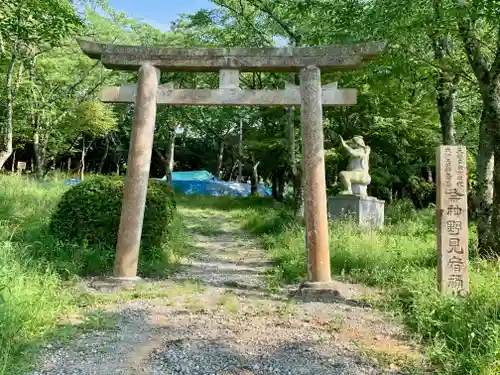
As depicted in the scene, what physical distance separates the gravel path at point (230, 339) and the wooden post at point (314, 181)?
0.66 metres

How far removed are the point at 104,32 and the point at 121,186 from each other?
12.8 metres

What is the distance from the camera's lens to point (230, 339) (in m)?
4.48

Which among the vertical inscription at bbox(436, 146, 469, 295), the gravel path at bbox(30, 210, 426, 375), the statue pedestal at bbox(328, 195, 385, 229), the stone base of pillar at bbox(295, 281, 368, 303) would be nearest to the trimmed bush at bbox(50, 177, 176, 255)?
the gravel path at bbox(30, 210, 426, 375)

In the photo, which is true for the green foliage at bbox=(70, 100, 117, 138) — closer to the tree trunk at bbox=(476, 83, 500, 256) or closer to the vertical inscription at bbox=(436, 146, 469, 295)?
the tree trunk at bbox=(476, 83, 500, 256)

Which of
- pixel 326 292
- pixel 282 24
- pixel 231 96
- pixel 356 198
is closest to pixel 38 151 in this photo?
pixel 282 24

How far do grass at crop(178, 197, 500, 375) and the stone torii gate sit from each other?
1107 millimetres

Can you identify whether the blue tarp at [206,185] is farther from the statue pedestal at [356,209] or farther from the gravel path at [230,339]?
the gravel path at [230,339]

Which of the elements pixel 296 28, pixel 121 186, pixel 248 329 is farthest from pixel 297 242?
pixel 296 28

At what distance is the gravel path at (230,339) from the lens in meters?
3.85

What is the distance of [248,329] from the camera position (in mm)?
4797

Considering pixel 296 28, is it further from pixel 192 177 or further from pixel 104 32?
pixel 192 177

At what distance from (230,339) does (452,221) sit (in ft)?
9.82

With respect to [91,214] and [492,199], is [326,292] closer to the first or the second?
[492,199]

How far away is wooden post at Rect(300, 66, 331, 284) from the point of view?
662 cm
